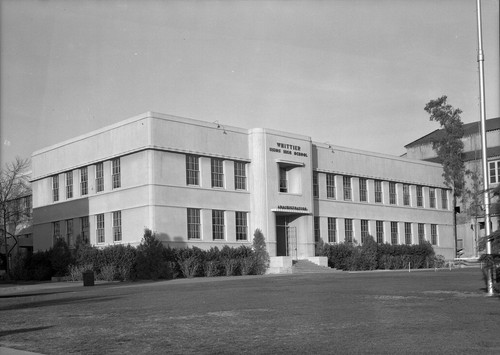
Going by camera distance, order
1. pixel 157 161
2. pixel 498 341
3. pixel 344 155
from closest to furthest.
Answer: pixel 498 341
pixel 157 161
pixel 344 155

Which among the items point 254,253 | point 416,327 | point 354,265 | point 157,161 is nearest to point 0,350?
point 416,327

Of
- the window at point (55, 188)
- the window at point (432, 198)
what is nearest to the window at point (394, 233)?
the window at point (432, 198)

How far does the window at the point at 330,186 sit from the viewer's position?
53.6 metres

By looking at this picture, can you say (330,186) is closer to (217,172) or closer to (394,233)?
(394,233)

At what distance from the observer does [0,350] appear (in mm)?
10797

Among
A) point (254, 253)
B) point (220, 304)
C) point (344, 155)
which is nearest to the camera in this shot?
point (220, 304)

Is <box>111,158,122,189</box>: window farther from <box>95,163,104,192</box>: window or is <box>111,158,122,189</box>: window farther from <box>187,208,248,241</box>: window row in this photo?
<box>187,208,248,241</box>: window row

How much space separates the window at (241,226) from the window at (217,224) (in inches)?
53.8

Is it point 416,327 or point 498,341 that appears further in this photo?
point 416,327

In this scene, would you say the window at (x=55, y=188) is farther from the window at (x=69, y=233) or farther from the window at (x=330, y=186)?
the window at (x=330, y=186)

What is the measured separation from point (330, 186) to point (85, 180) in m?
19.3

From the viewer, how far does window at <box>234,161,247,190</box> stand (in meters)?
46.3

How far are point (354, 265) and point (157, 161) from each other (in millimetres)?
18354

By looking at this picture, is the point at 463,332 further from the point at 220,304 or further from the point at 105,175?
the point at 105,175
